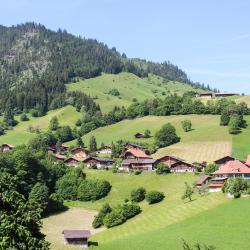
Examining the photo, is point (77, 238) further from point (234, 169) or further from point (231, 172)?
point (234, 169)

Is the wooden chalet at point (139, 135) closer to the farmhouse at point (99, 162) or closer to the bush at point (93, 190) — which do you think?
the farmhouse at point (99, 162)

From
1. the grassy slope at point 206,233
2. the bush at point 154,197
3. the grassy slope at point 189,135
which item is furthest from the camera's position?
the grassy slope at point 189,135

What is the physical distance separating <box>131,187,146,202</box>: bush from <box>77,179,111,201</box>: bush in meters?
8.60

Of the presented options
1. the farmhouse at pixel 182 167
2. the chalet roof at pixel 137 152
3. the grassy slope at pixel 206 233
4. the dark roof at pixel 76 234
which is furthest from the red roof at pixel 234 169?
the chalet roof at pixel 137 152

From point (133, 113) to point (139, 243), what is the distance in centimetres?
12734

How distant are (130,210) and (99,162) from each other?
142 feet

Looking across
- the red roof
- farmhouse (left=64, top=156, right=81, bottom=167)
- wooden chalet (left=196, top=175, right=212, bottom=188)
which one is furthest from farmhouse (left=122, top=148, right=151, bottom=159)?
the red roof

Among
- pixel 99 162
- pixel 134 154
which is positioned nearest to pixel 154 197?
pixel 134 154


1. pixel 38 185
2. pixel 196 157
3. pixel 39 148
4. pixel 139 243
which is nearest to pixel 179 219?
pixel 139 243

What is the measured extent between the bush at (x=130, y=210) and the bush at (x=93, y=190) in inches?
596

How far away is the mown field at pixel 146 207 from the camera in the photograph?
74500 millimetres

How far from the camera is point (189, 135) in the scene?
156250mm

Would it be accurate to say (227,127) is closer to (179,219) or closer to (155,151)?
(155,151)

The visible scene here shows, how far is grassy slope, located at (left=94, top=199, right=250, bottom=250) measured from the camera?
2532 inches
